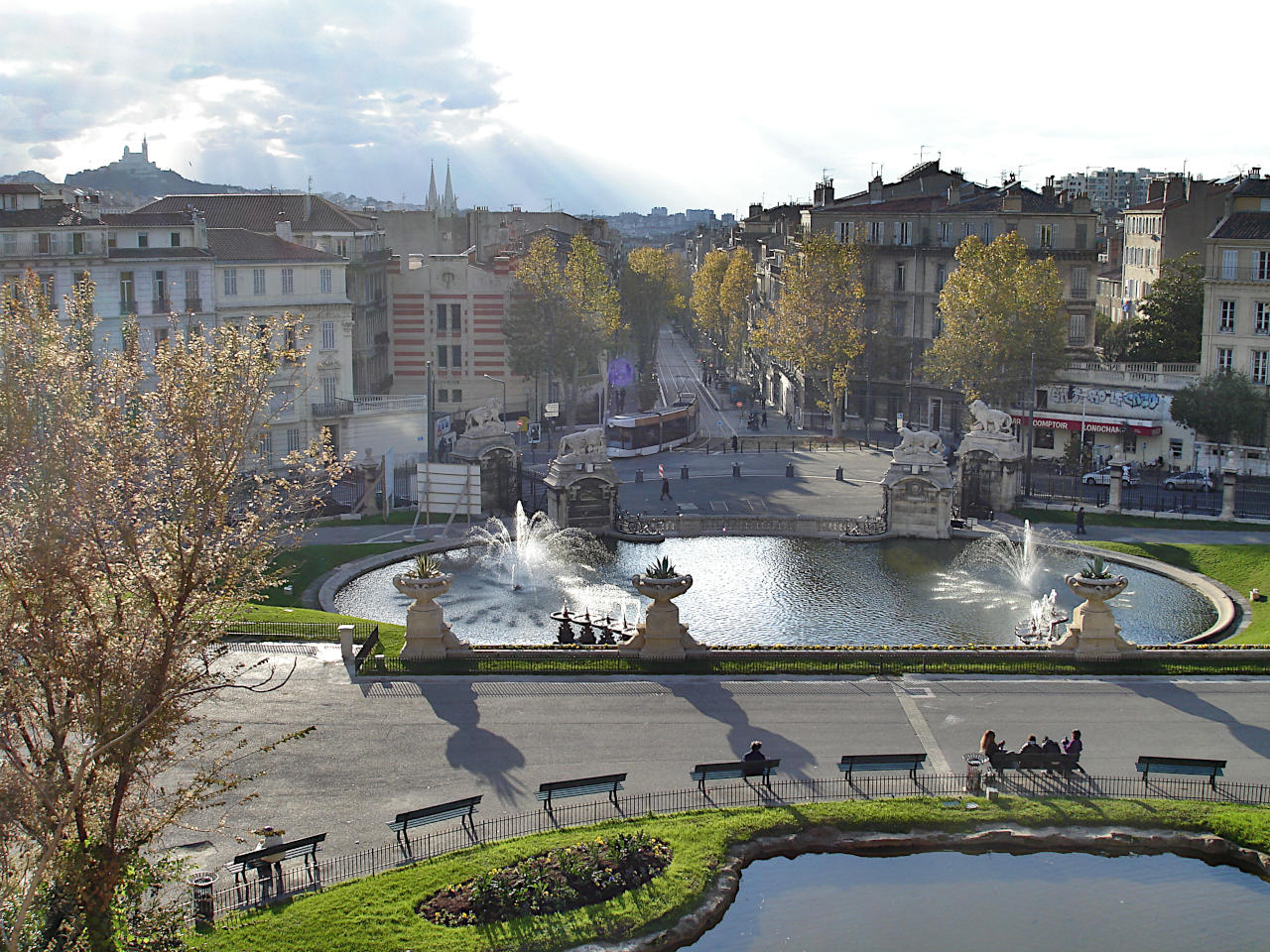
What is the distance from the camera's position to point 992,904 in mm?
23109

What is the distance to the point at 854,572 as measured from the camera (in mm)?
47938

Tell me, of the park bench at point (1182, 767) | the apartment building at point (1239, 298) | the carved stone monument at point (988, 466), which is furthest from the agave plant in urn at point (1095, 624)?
the apartment building at point (1239, 298)

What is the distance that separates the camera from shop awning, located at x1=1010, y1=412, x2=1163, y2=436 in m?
70.2

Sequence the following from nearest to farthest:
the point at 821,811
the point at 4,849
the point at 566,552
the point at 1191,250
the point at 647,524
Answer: the point at 4,849 < the point at 821,811 < the point at 566,552 < the point at 647,524 < the point at 1191,250

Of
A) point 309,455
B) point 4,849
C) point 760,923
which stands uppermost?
point 309,455

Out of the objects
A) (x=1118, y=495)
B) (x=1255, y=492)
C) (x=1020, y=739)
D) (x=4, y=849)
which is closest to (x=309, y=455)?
(x=4, y=849)

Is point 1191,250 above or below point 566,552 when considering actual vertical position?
above

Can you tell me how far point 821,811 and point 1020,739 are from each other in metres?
6.39

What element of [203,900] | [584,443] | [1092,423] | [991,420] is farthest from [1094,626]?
[1092,423]

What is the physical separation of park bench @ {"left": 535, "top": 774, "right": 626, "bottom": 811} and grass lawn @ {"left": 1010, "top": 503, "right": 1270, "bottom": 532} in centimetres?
3363

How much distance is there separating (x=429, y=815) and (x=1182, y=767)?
569 inches

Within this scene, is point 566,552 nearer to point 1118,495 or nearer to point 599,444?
point 599,444

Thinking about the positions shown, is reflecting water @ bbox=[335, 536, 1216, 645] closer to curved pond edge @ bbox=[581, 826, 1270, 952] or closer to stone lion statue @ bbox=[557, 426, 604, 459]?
stone lion statue @ bbox=[557, 426, 604, 459]

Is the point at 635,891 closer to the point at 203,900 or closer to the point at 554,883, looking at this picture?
the point at 554,883
